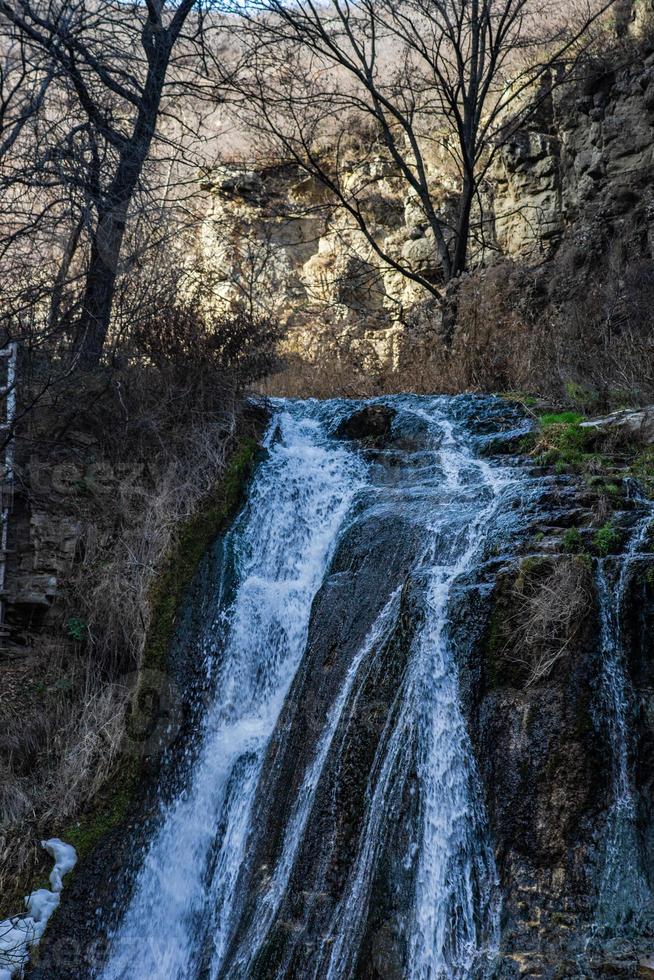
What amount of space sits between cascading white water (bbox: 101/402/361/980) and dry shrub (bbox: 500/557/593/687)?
5.46 ft

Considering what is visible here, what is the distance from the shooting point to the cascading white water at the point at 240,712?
15.6ft

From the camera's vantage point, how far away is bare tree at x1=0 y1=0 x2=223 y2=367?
22.4ft

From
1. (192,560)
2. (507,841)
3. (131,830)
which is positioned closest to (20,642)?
(192,560)

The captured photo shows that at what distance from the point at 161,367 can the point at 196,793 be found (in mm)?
4534

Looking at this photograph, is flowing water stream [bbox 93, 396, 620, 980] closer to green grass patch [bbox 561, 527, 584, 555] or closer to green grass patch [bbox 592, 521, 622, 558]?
green grass patch [bbox 561, 527, 584, 555]

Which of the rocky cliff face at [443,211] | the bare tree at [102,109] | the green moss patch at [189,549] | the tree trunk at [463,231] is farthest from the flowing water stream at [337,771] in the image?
the tree trunk at [463,231]

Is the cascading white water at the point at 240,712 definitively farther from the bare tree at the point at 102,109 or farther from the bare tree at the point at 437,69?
the bare tree at the point at 437,69

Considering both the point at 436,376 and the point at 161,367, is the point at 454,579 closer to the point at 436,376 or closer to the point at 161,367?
the point at 161,367

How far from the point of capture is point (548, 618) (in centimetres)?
484

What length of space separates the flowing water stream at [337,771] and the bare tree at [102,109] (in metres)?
2.81

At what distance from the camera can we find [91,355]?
8.45m

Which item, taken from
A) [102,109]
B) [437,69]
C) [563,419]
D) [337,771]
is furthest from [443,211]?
[337,771]

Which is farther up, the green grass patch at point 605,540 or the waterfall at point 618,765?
the green grass patch at point 605,540

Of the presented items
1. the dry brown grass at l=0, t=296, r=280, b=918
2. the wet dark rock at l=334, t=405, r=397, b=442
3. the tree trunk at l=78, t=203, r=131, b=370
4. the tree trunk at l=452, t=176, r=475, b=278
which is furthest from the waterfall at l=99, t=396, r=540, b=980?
the tree trunk at l=452, t=176, r=475, b=278
